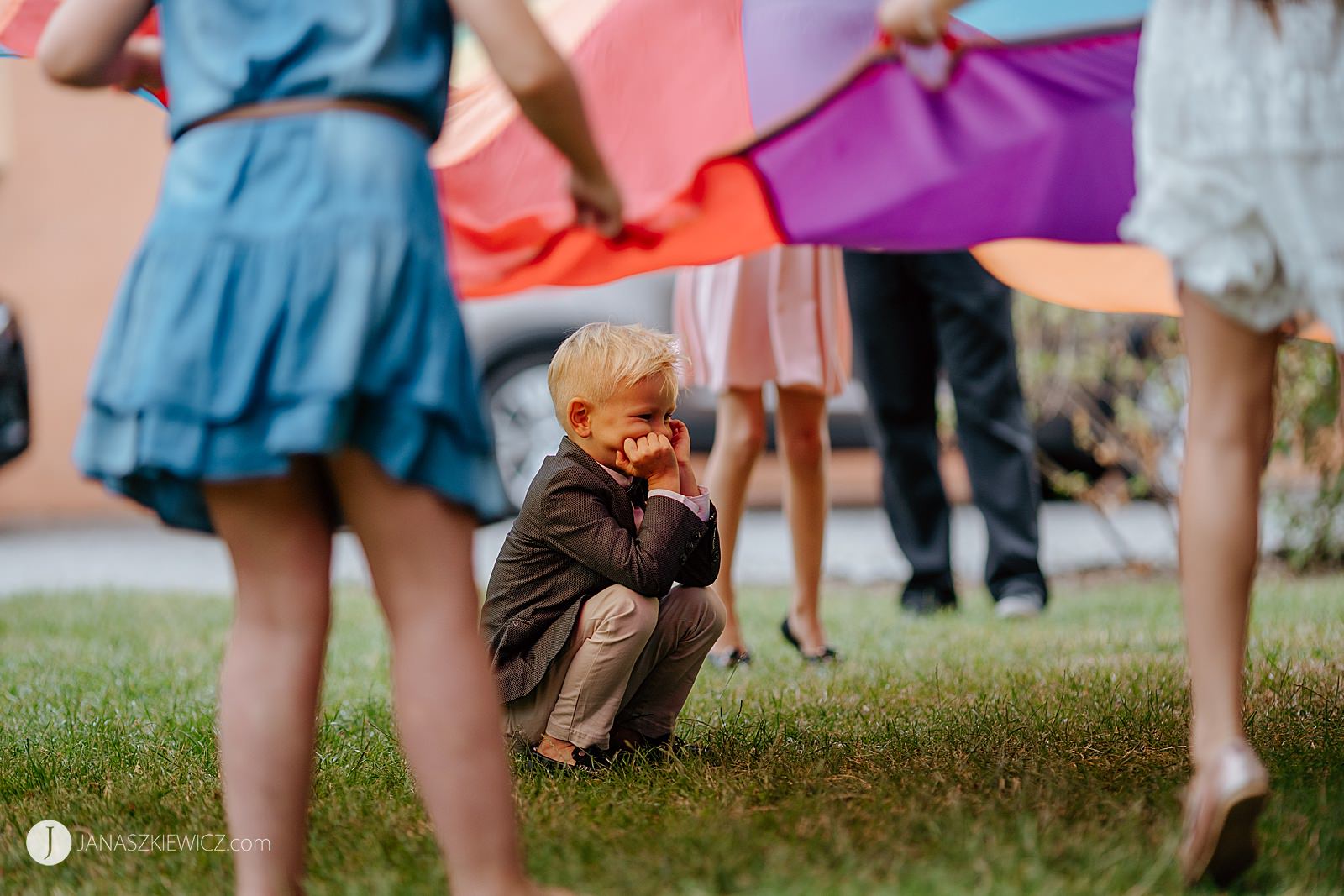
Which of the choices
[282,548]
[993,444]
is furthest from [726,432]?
[282,548]

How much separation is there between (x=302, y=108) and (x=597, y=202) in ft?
1.29

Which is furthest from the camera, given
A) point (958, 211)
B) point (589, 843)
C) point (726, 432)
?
point (726, 432)

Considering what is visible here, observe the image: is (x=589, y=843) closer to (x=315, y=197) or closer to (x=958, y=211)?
(x=315, y=197)

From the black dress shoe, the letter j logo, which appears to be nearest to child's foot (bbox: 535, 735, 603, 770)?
the letter j logo

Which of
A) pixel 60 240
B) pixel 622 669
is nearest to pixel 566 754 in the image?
pixel 622 669

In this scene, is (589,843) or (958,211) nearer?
(589,843)

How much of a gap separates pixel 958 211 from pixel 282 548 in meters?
1.50

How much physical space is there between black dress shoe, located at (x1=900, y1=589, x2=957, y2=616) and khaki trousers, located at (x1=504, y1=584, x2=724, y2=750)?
2.39 metres

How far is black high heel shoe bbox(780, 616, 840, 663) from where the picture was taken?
3.71 metres

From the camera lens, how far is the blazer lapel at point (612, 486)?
97.7 inches

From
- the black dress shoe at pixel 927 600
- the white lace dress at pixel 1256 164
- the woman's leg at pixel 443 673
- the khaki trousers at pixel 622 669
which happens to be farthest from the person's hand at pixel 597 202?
the black dress shoe at pixel 927 600

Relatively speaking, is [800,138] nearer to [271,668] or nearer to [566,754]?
[566,754]

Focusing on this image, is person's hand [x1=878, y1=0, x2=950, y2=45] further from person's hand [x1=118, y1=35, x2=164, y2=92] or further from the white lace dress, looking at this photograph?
person's hand [x1=118, y1=35, x2=164, y2=92]

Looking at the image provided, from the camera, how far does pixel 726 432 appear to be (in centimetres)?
378
